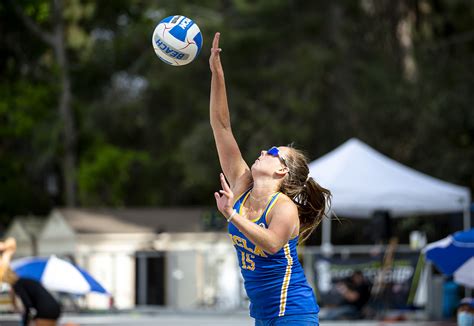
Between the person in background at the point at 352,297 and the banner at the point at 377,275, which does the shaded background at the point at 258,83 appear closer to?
the banner at the point at 377,275

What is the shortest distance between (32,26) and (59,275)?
79.6 feet

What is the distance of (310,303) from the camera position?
595 centimetres

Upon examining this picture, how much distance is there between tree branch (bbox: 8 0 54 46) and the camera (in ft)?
115

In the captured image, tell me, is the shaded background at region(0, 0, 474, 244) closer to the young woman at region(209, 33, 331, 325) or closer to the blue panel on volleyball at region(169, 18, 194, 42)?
the blue panel on volleyball at region(169, 18, 194, 42)

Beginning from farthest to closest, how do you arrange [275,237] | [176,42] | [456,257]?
[456,257] → [176,42] → [275,237]

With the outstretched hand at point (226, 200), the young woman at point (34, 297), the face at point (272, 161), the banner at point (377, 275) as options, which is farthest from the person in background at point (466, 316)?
the banner at point (377, 275)

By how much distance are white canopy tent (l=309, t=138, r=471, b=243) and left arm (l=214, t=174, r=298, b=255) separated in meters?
13.5

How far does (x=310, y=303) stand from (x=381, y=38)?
103 ft

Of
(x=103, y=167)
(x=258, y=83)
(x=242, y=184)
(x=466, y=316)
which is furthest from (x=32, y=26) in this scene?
(x=242, y=184)

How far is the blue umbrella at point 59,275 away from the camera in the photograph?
12328mm

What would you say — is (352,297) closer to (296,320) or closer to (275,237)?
(296,320)

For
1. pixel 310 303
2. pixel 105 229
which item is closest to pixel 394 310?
pixel 105 229

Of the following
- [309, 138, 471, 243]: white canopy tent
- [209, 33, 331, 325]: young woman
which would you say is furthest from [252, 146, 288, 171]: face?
[309, 138, 471, 243]: white canopy tent

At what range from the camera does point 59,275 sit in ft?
41.3
